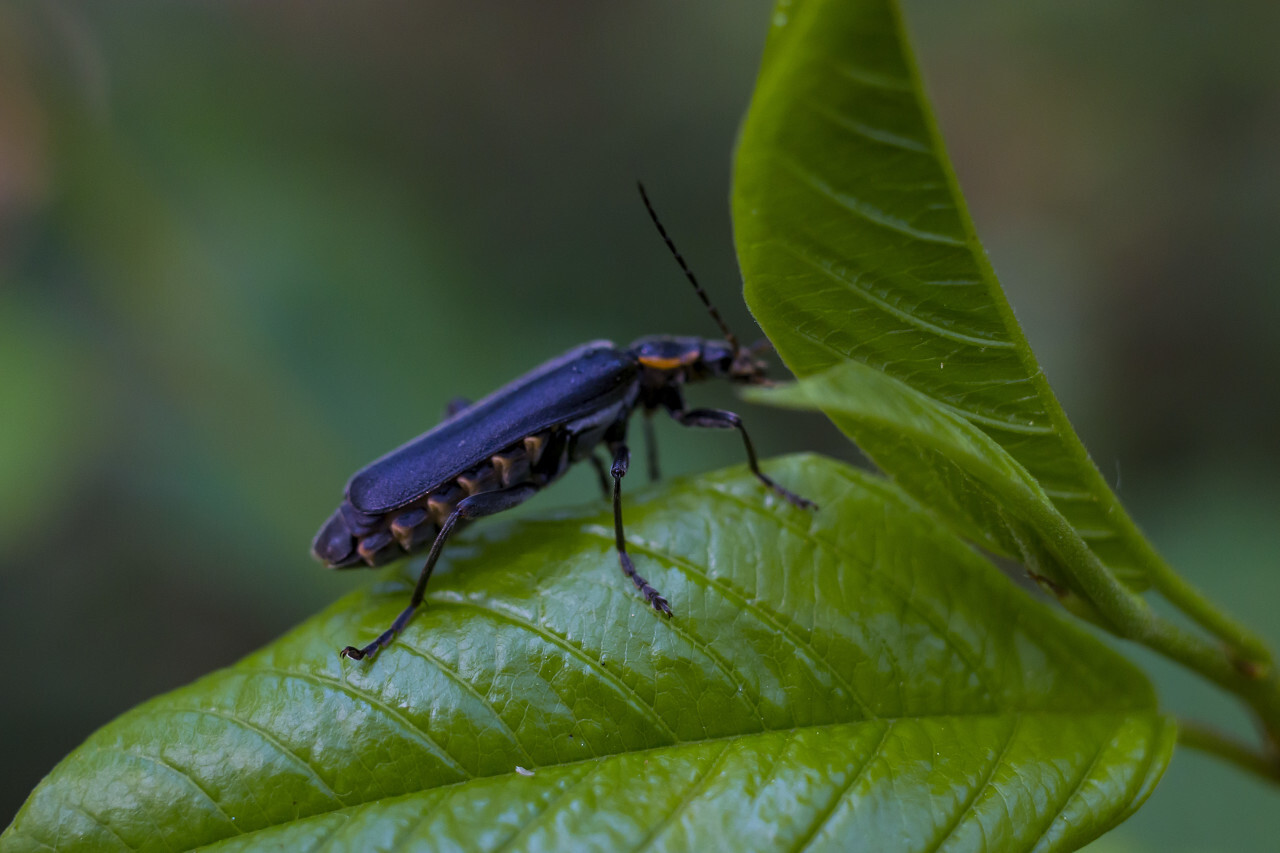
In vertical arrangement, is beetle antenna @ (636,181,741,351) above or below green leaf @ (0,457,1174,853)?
above

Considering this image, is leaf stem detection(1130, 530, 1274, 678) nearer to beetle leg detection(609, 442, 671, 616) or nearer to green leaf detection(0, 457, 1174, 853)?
green leaf detection(0, 457, 1174, 853)

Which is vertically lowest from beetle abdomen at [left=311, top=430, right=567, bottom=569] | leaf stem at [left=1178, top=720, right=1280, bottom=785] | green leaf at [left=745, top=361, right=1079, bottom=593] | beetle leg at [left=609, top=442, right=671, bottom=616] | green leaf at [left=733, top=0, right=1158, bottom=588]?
leaf stem at [left=1178, top=720, right=1280, bottom=785]

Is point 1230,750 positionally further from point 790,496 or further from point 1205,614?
point 790,496

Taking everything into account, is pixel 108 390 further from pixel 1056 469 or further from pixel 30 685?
pixel 1056 469

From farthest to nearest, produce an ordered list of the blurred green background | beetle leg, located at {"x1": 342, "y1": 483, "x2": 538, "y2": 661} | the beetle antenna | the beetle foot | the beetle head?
1. the blurred green background
2. the beetle head
3. the beetle antenna
4. the beetle foot
5. beetle leg, located at {"x1": 342, "y1": 483, "x2": 538, "y2": 661}

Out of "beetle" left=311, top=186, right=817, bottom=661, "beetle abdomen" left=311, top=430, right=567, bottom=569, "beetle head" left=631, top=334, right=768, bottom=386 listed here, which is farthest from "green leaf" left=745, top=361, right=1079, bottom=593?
"beetle head" left=631, top=334, right=768, bottom=386

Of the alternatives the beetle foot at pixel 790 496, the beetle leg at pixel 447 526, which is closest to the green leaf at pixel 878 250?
the beetle foot at pixel 790 496

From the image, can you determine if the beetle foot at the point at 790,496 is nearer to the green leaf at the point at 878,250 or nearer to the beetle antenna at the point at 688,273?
the green leaf at the point at 878,250
